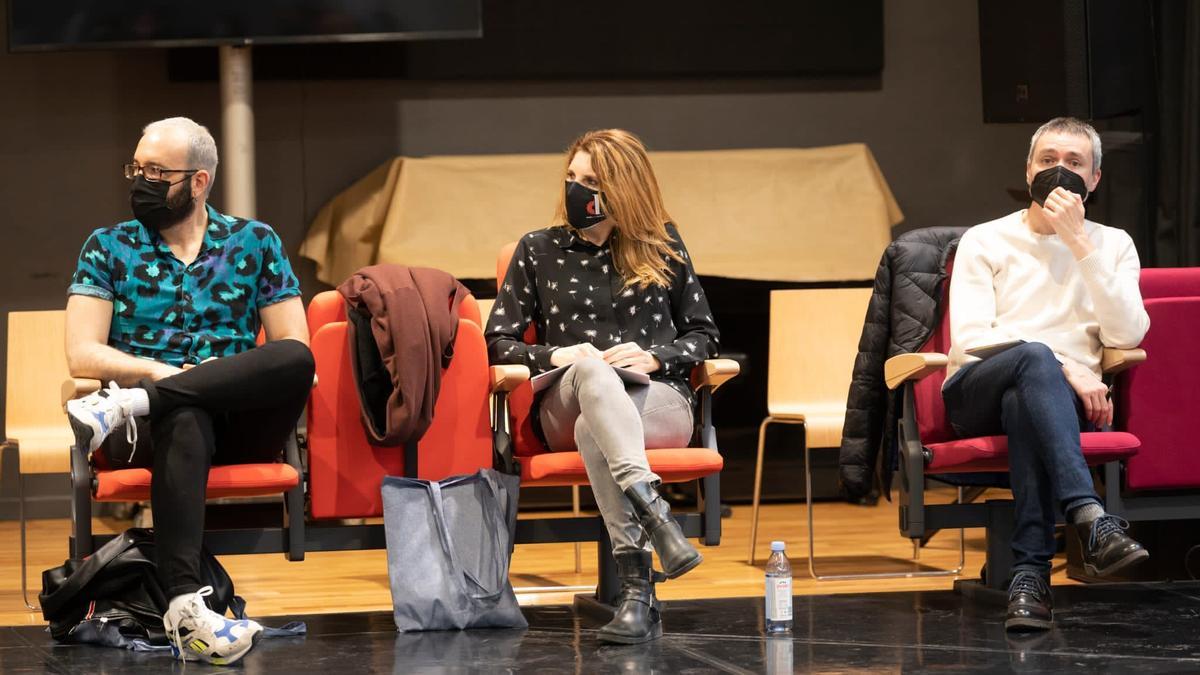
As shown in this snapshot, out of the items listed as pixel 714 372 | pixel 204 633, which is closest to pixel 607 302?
pixel 714 372

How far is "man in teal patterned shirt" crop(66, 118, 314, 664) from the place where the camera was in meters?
3.41

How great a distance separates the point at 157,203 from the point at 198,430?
0.58m

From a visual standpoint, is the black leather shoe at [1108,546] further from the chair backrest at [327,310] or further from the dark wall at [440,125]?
the dark wall at [440,125]

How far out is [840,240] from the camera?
6527mm

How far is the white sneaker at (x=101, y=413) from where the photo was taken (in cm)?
336

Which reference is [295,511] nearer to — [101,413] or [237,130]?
[101,413]

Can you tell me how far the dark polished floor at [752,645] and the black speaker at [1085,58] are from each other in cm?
188

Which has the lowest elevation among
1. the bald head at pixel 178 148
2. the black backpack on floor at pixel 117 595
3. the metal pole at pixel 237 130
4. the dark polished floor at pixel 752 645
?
the dark polished floor at pixel 752 645

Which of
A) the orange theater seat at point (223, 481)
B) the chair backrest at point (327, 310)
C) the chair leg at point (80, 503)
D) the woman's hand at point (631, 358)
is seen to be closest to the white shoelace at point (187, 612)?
the orange theater seat at point (223, 481)

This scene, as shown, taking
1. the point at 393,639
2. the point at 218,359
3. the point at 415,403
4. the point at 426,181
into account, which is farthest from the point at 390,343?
the point at 426,181

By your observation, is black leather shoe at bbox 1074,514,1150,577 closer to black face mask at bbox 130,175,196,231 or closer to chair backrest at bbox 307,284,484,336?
chair backrest at bbox 307,284,484,336

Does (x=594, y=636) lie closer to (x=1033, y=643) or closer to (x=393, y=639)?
(x=393, y=639)

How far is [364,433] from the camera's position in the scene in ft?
12.6

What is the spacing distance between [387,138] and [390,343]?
3.30 meters
